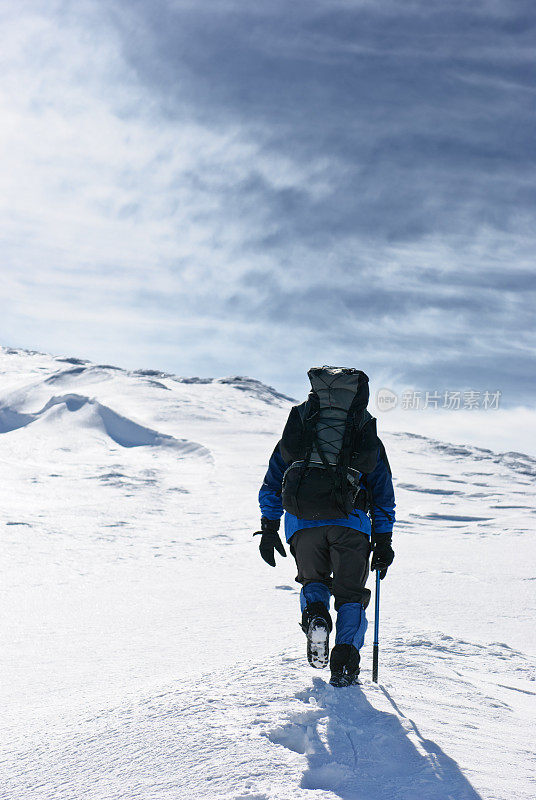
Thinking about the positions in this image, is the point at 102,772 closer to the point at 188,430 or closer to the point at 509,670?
the point at 509,670

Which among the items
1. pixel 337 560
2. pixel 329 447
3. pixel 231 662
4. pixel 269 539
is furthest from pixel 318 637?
pixel 231 662

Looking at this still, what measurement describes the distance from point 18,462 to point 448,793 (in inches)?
823

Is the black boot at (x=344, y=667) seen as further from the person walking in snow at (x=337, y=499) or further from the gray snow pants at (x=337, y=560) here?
the gray snow pants at (x=337, y=560)

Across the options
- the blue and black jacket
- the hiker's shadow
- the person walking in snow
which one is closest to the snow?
the hiker's shadow

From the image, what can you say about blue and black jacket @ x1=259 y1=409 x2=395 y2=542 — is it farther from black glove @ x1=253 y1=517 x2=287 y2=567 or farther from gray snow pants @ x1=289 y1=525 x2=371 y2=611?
black glove @ x1=253 y1=517 x2=287 y2=567

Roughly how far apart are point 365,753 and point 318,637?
0.69 meters

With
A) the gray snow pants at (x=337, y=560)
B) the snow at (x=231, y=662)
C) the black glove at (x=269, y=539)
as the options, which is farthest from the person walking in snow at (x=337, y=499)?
the snow at (x=231, y=662)

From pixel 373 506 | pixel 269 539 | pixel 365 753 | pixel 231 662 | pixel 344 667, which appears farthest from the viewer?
pixel 231 662

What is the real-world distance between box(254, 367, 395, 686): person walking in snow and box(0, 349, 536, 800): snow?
0.40 metres

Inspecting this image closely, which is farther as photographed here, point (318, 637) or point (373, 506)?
point (373, 506)

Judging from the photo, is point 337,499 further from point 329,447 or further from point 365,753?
point 365,753

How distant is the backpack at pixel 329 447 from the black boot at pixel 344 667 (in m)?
0.66

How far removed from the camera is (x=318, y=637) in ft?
9.23

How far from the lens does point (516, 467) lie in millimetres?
25547
